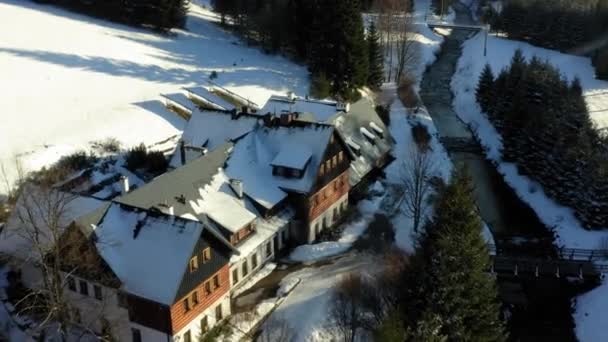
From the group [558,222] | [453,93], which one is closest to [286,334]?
[558,222]

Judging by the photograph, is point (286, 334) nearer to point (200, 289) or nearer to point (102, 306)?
point (200, 289)

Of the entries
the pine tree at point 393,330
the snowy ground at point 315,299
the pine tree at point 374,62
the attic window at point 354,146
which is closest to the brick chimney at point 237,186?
the snowy ground at point 315,299

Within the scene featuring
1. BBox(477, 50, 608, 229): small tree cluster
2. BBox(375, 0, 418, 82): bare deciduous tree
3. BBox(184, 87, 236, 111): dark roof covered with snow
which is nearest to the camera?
BBox(477, 50, 608, 229): small tree cluster

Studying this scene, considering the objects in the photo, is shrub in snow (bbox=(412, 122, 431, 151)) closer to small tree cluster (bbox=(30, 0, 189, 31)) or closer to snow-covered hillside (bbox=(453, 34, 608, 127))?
snow-covered hillside (bbox=(453, 34, 608, 127))

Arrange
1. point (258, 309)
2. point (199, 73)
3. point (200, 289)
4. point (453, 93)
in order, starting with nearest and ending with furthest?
point (200, 289), point (258, 309), point (199, 73), point (453, 93)

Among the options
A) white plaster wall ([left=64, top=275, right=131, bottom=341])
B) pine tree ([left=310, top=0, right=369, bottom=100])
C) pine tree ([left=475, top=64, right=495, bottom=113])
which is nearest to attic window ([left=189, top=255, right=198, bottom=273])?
white plaster wall ([left=64, top=275, right=131, bottom=341])

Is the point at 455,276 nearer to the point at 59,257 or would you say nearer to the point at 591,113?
the point at 59,257

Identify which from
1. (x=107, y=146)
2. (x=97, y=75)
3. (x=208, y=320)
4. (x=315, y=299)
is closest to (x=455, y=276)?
(x=315, y=299)
